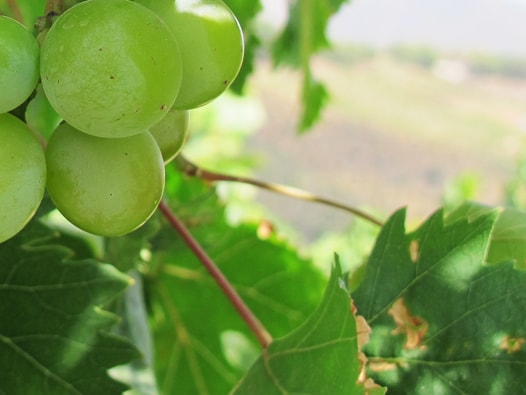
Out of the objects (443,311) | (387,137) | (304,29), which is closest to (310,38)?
(304,29)

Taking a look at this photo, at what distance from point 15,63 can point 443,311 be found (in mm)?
331

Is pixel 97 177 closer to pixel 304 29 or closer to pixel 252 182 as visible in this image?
pixel 252 182

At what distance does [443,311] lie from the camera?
55 cm

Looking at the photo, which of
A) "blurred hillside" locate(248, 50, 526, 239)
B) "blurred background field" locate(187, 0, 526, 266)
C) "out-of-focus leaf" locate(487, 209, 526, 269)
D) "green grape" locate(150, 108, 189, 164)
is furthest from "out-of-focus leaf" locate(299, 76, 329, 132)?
"blurred hillside" locate(248, 50, 526, 239)

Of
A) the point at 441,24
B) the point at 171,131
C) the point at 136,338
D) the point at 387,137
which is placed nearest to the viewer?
the point at 171,131

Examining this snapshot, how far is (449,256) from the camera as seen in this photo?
56cm

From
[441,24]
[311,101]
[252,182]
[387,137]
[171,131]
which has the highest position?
[171,131]

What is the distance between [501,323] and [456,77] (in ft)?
15.2

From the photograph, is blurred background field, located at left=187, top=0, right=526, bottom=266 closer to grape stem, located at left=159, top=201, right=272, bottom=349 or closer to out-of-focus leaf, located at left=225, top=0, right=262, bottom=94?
out-of-focus leaf, located at left=225, top=0, right=262, bottom=94

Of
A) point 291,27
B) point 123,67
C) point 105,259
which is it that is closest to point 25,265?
point 105,259

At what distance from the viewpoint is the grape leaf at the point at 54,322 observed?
0.55m

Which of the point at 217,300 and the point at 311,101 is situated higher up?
the point at 311,101

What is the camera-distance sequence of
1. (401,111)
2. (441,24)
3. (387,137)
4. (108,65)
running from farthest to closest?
(441,24)
(401,111)
(387,137)
(108,65)

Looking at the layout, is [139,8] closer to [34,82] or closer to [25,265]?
[34,82]
